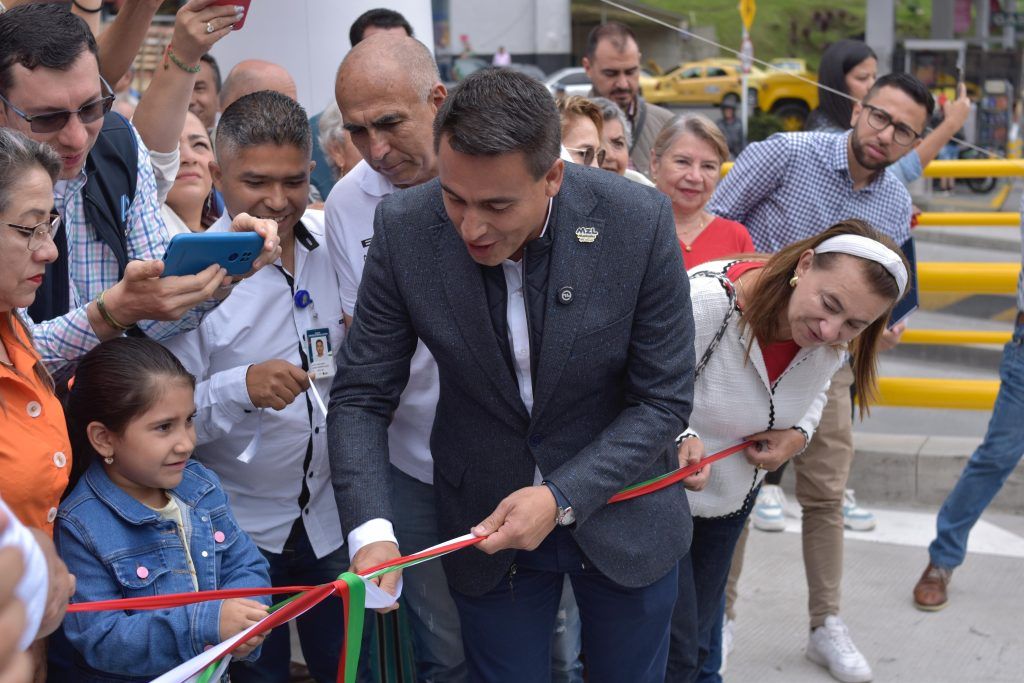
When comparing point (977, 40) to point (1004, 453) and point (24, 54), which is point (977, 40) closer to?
point (1004, 453)

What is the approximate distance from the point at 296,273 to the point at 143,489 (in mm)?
838

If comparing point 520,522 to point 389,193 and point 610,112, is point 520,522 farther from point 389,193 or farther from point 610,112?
point 610,112

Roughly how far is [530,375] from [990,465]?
2861mm

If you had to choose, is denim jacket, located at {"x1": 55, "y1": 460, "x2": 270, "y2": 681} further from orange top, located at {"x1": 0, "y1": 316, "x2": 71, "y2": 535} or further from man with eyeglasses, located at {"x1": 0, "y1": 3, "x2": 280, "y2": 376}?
man with eyeglasses, located at {"x1": 0, "y1": 3, "x2": 280, "y2": 376}

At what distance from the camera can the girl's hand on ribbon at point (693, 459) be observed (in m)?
3.12

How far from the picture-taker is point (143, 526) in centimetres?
268

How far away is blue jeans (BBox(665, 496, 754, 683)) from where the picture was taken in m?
3.43

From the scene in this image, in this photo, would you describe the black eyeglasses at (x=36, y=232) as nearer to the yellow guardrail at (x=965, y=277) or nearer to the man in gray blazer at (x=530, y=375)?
the man in gray blazer at (x=530, y=375)

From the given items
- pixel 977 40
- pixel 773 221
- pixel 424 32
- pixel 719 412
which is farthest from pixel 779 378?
pixel 977 40

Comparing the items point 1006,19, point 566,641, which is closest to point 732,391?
point 566,641

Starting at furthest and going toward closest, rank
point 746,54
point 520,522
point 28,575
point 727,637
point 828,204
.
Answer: point 746,54, point 828,204, point 727,637, point 520,522, point 28,575

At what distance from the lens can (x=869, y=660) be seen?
4.45 meters

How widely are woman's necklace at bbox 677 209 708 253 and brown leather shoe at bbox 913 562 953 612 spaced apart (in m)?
1.81

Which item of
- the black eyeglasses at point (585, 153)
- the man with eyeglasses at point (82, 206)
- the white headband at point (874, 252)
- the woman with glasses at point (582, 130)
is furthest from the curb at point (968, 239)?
the man with eyeglasses at point (82, 206)
